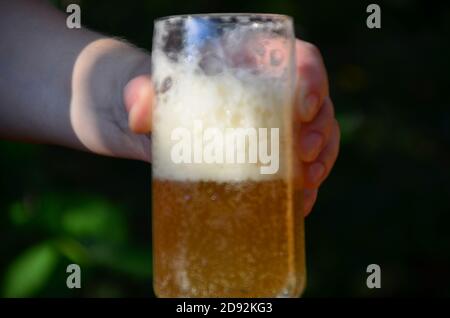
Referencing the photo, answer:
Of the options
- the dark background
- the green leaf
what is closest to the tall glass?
the green leaf

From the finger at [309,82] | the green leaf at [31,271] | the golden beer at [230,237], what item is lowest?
the green leaf at [31,271]

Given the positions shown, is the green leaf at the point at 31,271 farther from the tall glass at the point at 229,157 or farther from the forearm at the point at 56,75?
the tall glass at the point at 229,157

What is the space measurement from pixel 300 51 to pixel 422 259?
73.7 inches

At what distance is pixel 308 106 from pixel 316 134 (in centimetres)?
7

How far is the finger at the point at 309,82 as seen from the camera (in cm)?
127

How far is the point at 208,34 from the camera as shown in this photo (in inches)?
47.4

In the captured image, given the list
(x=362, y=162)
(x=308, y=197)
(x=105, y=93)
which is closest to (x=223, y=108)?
(x=308, y=197)

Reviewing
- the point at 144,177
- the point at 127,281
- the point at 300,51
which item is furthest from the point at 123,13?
the point at 300,51

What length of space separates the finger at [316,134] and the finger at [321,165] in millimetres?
23

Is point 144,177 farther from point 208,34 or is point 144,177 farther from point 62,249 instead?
point 208,34

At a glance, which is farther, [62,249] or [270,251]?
[62,249]

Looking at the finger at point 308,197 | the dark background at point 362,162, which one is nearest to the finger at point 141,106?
the finger at point 308,197

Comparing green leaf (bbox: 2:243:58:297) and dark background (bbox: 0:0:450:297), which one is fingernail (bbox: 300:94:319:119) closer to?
green leaf (bbox: 2:243:58:297)

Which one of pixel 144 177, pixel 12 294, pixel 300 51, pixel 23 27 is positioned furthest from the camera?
pixel 144 177
